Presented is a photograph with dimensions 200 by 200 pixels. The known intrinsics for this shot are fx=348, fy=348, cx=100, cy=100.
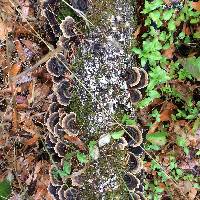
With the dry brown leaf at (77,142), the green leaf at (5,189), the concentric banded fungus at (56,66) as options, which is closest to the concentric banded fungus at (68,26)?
the concentric banded fungus at (56,66)

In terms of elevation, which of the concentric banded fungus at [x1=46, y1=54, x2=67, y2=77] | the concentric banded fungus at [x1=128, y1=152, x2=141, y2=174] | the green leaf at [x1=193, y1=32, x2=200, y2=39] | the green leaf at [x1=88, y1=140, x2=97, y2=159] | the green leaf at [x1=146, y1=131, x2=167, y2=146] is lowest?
the green leaf at [x1=146, y1=131, x2=167, y2=146]

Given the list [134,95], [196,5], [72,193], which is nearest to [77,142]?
[72,193]

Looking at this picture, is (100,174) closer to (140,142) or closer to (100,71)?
(140,142)

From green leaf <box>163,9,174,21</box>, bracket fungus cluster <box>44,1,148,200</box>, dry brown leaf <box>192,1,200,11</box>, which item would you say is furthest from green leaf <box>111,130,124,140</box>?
dry brown leaf <box>192,1,200,11</box>

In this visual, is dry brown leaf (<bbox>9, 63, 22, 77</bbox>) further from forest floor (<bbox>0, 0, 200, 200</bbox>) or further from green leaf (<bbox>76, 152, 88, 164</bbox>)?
green leaf (<bbox>76, 152, 88, 164</bbox>)

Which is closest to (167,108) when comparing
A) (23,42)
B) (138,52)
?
(138,52)

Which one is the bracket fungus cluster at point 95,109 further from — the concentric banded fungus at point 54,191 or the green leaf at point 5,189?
the green leaf at point 5,189
